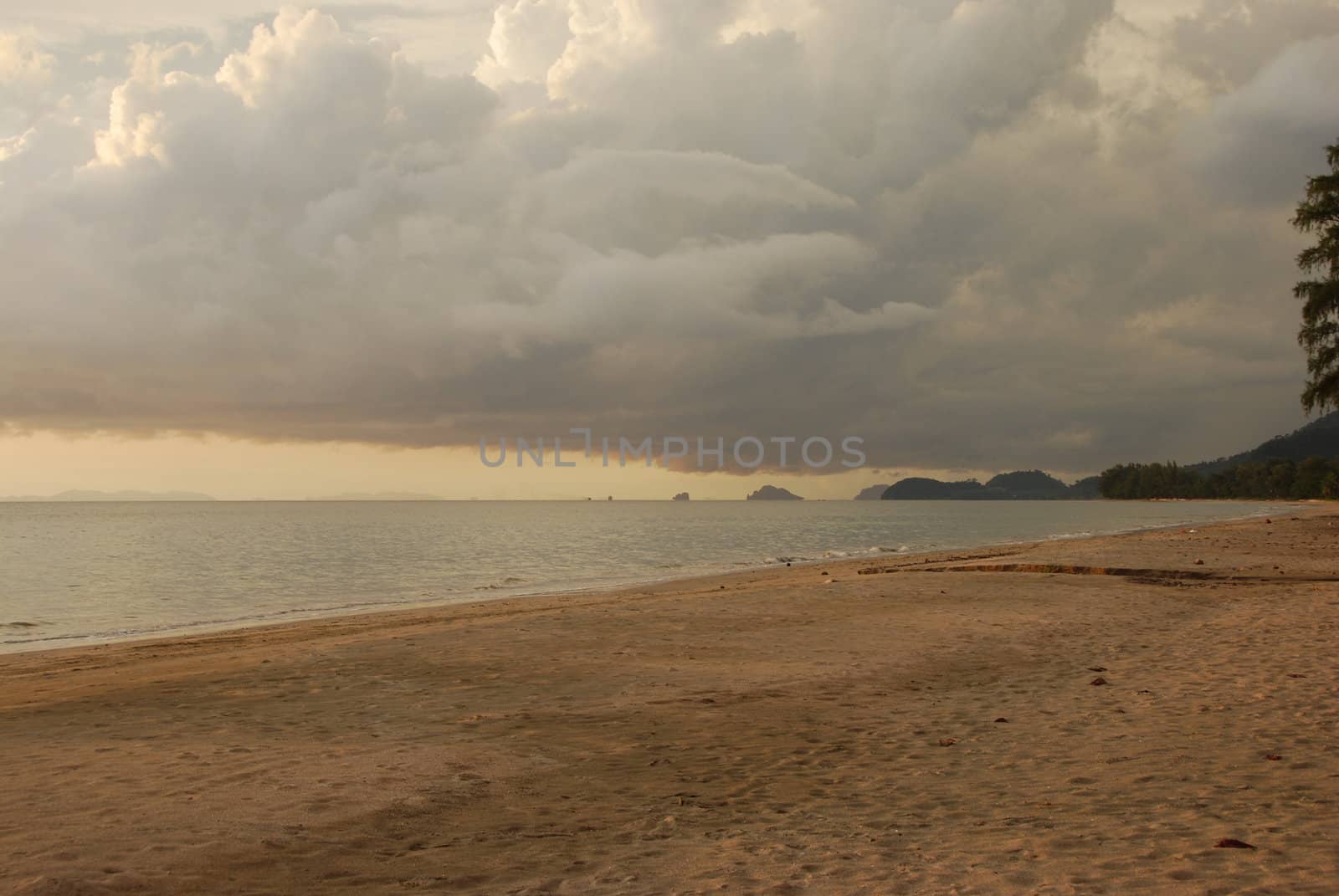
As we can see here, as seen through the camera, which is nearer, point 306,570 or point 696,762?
point 696,762

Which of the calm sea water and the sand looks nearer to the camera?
the sand

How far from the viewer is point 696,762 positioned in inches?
390

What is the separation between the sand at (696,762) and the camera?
6.80 metres

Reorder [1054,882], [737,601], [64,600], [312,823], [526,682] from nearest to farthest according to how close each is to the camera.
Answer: [1054,882]
[312,823]
[526,682]
[737,601]
[64,600]

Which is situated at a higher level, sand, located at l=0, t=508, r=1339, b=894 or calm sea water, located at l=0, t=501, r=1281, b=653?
sand, located at l=0, t=508, r=1339, b=894

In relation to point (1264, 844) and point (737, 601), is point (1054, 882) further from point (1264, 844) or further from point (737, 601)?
point (737, 601)

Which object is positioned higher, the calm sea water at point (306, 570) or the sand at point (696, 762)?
the sand at point (696, 762)

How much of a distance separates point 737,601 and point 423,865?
1885 cm

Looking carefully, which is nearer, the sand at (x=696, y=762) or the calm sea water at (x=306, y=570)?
the sand at (x=696, y=762)

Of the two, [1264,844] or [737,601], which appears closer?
[1264,844]

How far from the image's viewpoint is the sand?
6805mm

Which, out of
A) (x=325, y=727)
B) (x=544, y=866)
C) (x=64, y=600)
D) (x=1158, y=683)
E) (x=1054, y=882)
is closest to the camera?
(x=1054, y=882)


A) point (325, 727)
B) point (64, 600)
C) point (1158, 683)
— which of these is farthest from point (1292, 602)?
point (64, 600)

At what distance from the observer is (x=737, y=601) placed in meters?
25.4
